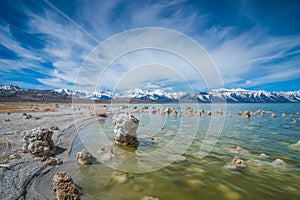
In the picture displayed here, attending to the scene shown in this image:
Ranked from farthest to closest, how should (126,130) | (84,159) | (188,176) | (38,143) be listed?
(126,130), (38,143), (84,159), (188,176)

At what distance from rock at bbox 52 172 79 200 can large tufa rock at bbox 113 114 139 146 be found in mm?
8223

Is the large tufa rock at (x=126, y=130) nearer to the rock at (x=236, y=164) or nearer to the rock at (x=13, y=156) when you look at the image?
the rock at (x=13, y=156)

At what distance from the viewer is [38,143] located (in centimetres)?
1163

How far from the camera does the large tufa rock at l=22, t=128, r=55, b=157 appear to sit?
11469mm

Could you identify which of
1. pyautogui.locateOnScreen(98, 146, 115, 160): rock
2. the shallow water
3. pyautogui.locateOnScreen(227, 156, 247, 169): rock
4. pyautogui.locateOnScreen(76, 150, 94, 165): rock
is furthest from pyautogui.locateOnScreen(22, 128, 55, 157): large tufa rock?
pyautogui.locateOnScreen(227, 156, 247, 169): rock

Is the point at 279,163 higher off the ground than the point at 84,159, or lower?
lower

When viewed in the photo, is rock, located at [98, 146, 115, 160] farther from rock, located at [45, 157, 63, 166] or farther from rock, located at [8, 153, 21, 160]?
rock, located at [8, 153, 21, 160]

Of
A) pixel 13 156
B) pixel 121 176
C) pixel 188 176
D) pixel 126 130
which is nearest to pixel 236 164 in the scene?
pixel 188 176

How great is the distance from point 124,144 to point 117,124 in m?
1.97

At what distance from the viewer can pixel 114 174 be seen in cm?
957

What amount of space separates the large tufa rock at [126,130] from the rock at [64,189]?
822cm

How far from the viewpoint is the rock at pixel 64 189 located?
6848 mm

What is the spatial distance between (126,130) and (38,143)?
6.80 metres

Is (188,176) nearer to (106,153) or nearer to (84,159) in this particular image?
(106,153)
